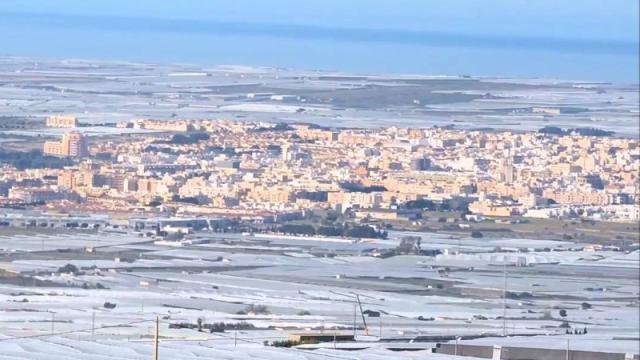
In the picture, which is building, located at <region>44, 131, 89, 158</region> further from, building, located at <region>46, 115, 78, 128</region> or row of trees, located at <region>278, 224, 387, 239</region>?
row of trees, located at <region>278, 224, 387, 239</region>

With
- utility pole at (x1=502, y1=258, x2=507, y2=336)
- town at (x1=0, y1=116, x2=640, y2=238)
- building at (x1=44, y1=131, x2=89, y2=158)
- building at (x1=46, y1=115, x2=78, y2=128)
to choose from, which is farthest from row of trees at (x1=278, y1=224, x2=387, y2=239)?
building at (x1=46, y1=115, x2=78, y2=128)

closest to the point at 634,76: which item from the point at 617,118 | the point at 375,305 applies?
the point at 617,118

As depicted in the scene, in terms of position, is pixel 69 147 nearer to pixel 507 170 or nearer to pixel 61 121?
pixel 61 121

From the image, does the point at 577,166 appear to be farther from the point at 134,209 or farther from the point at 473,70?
the point at 473,70

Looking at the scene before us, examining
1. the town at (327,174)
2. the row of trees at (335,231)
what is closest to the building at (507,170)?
the town at (327,174)

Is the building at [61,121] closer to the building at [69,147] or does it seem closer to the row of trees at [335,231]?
the building at [69,147]

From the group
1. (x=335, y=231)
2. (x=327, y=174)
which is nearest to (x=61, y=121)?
(x=327, y=174)
